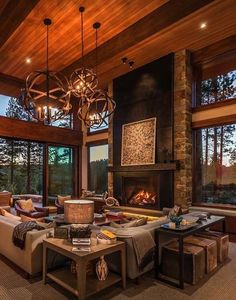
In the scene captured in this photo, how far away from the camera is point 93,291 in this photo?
2.87 metres

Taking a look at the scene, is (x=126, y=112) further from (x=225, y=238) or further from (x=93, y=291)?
(x=93, y=291)

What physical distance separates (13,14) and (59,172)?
5.69 m

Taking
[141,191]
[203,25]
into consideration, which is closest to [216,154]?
[141,191]

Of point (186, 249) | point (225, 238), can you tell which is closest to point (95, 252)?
point (186, 249)

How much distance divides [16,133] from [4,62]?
211 cm

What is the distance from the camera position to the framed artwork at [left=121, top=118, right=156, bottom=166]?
6895 mm

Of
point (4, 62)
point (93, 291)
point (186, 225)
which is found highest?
point (4, 62)

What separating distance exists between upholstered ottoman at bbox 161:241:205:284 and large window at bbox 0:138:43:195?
25.4ft

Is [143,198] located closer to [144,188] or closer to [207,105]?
[144,188]

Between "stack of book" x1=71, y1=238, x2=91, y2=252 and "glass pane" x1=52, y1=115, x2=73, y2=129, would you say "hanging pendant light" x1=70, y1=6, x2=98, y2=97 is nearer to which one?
"stack of book" x1=71, y1=238, x2=91, y2=252

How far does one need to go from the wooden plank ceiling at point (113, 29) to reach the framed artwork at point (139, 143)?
5.88ft

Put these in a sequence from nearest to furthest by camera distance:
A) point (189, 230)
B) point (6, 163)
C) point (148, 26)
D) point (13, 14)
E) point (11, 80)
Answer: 1. point (189, 230)
2. point (13, 14)
3. point (148, 26)
4. point (11, 80)
5. point (6, 163)

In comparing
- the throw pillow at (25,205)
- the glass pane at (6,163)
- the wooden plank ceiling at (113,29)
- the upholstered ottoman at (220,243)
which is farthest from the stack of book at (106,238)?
the glass pane at (6,163)

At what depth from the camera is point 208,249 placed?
11.9 feet
